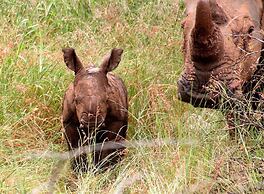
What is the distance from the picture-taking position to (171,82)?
8.41m

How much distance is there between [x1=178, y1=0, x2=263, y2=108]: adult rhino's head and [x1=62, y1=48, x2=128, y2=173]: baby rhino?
0.82 metres

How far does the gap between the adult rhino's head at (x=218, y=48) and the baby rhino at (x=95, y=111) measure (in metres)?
0.82

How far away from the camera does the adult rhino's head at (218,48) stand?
578cm

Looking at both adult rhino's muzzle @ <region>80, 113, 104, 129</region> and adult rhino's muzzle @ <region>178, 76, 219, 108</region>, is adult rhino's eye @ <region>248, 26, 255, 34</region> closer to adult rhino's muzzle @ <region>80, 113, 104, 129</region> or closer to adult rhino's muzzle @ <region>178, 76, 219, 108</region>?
adult rhino's muzzle @ <region>178, 76, 219, 108</region>

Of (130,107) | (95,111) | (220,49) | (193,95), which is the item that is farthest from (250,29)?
(130,107)

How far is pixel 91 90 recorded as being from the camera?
687cm

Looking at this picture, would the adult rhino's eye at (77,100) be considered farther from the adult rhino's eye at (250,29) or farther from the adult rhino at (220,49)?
the adult rhino's eye at (250,29)

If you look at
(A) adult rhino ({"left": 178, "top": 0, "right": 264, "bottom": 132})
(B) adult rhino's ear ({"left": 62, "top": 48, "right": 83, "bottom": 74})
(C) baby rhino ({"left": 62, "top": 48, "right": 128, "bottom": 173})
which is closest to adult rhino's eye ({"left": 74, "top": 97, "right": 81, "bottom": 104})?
(C) baby rhino ({"left": 62, "top": 48, "right": 128, "bottom": 173})

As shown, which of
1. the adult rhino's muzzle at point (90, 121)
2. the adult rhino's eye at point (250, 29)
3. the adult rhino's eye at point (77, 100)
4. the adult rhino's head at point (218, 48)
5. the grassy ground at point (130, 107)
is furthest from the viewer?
the adult rhino's eye at point (77, 100)

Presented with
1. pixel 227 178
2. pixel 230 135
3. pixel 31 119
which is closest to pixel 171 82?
pixel 31 119

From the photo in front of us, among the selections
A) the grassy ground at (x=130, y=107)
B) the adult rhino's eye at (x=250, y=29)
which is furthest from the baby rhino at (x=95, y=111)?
the adult rhino's eye at (x=250, y=29)

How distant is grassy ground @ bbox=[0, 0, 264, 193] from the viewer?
590 centimetres

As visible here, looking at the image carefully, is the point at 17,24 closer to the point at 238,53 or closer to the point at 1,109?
the point at 1,109

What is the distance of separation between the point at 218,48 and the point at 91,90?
4.32ft
